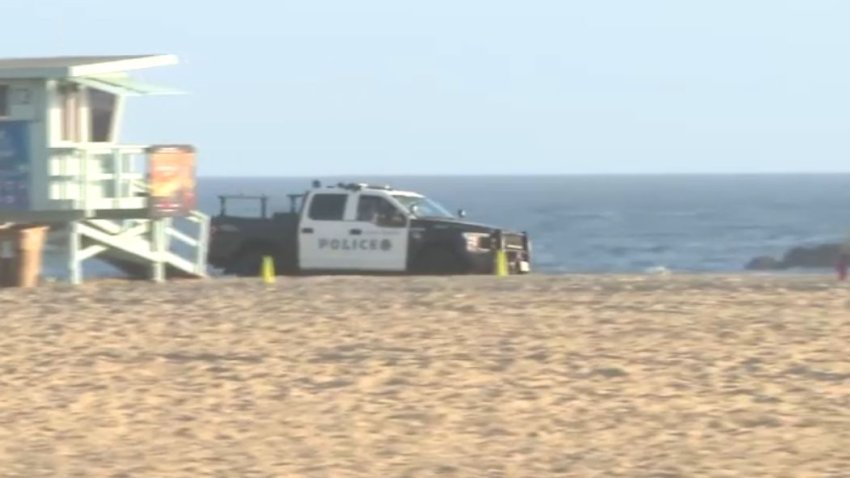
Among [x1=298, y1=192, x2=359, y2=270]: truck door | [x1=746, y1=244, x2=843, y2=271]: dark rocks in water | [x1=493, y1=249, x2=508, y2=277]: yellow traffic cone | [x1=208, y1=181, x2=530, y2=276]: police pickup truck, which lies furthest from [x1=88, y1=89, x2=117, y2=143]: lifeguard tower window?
[x1=746, y1=244, x2=843, y2=271]: dark rocks in water

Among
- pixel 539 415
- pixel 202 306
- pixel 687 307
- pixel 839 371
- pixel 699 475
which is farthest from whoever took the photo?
pixel 202 306

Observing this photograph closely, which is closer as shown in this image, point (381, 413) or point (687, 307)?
point (381, 413)

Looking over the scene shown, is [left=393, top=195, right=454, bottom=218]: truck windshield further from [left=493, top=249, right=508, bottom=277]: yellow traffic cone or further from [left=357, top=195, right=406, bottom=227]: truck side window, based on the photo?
[left=493, top=249, right=508, bottom=277]: yellow traffic cone

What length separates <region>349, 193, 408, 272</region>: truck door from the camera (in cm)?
2909

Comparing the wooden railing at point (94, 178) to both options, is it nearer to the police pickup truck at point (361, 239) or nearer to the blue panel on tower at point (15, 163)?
the blue panel on tower at point (15, 163)

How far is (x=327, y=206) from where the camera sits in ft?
98.4

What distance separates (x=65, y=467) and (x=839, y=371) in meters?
5.67

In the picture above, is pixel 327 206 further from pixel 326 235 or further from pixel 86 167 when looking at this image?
pixel 86 167

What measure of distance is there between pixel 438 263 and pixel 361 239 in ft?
4.99

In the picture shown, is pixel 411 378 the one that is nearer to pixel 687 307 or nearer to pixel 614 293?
pixel 687 307

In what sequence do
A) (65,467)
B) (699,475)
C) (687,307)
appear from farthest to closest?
(687,307)
(65,467)
(699,475)

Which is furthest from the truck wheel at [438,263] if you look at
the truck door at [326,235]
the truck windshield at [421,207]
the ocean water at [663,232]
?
the ocean water at [663,232]

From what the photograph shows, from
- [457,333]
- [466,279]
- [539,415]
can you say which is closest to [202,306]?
[457,333]

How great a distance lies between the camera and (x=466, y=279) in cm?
2330
